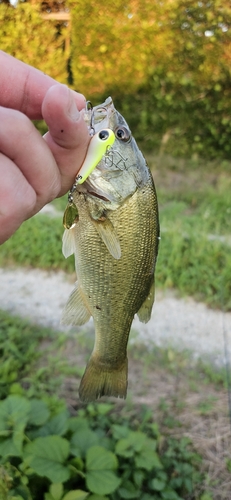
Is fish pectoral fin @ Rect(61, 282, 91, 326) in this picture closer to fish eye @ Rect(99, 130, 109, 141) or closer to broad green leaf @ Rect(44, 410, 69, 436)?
fish eye @ Rect(99, 130, 109, 141)

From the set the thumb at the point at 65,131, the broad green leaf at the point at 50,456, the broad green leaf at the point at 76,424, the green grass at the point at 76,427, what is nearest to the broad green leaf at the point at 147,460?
the green grass at the point at 76,427

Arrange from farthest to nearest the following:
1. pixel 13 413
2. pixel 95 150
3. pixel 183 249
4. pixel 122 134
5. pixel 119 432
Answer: pixel 183 249, pixel 119 432, pixel 13 413, pixel 122 134, pixel 95 150

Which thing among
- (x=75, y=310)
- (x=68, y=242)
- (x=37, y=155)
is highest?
(x=37, y=155)

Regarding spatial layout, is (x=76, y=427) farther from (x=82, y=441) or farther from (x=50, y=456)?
(x=50, y=456)

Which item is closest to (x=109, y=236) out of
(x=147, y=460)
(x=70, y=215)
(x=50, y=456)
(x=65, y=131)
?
(x=70, y=215)

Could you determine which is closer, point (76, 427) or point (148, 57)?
point (76, 427)

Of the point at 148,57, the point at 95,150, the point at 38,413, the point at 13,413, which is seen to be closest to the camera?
the point at 95,150
